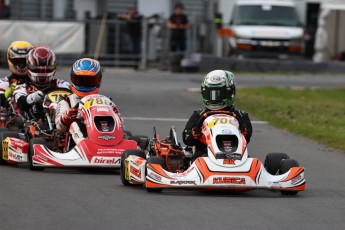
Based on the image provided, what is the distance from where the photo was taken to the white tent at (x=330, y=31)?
34031 millimetres

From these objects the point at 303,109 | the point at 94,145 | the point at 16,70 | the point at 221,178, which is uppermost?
the point at 16,70

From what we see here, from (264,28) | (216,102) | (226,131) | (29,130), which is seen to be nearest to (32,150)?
(29,130)

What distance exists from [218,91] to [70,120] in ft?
7.38

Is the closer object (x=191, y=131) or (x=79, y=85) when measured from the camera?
(x=191, y=131)

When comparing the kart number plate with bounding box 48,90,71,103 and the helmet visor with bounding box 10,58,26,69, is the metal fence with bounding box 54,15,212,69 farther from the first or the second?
the kart number plate with bounding box 48,90,71,103

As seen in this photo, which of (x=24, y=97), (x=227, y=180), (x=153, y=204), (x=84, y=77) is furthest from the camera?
(x=24, y=97)

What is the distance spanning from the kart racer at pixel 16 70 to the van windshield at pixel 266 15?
57.5ft

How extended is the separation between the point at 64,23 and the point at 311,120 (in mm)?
12219

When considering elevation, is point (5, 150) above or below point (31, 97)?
below

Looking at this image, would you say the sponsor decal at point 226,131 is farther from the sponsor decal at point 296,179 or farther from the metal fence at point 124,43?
the metal fence at point 124,43

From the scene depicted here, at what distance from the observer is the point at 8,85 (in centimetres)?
1578

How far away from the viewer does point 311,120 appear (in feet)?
64.4

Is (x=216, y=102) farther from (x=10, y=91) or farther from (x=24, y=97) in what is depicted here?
(x=10, y=91)

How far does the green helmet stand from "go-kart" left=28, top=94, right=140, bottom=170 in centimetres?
152
